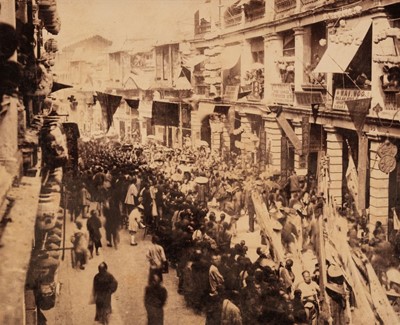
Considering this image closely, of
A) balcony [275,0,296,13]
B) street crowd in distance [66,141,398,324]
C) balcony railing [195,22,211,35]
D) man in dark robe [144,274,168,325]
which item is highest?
balcony [275,0,296,13]

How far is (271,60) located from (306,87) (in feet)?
2.63

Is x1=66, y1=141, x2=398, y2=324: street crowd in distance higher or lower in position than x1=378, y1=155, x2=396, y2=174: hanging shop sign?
lower

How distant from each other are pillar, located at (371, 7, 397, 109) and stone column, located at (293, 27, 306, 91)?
3.74 feet

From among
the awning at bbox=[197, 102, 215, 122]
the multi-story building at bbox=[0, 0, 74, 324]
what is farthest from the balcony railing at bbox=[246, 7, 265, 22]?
the multi-story building at bbox=[0, 0, 74, 324]

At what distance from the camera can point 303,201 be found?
9156 mm

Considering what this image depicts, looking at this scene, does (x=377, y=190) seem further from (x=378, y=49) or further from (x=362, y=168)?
(x=378, y=49)

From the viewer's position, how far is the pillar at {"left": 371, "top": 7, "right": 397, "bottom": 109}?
8.23m

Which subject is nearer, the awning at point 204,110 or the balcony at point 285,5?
the balcony at point 285,5

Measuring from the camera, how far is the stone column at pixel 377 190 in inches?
333

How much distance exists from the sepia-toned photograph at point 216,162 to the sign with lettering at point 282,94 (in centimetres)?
3

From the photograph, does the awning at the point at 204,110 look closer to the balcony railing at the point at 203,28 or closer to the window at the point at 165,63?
the window at the point at 165,63

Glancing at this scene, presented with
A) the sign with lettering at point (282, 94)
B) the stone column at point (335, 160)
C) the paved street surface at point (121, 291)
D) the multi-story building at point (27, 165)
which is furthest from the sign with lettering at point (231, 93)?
A: the paved street surface at point (121, 291)

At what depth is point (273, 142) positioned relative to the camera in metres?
9.38

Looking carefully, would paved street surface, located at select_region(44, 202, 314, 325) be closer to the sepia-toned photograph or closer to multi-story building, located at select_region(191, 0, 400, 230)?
the sepia-toned photograph
